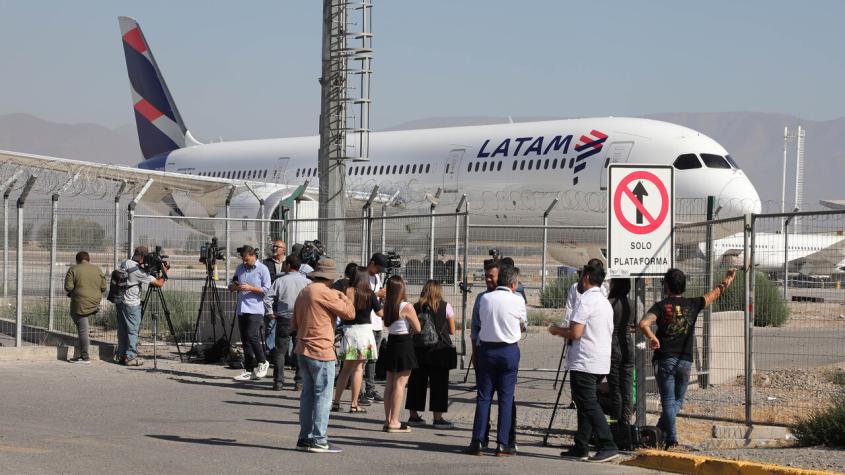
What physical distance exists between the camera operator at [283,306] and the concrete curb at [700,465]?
5111mm

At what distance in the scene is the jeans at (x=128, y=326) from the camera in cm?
1543

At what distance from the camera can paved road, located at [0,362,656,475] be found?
8.64 meters

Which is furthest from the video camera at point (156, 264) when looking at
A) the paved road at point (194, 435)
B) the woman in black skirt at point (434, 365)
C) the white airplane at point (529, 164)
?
the white airplane at point (529, 164)

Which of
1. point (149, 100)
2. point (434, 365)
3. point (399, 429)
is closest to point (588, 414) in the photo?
point (399, 429)

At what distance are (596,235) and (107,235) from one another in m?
11.1

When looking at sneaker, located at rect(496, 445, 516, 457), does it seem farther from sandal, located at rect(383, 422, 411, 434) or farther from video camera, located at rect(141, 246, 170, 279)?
video camera, located at rect(141, 246, 170, 279)

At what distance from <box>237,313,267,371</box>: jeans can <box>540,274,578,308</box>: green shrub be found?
7593 mm

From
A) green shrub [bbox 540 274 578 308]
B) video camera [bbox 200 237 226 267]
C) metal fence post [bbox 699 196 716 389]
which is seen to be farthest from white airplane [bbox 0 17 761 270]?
metal fence post [bbox 699 196 716 389]

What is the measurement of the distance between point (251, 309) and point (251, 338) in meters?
0.34

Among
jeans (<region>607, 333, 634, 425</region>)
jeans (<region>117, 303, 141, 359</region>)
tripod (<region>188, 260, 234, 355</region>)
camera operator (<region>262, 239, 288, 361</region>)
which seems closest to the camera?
jeans (<region>607, 333, 634, 425</region>)

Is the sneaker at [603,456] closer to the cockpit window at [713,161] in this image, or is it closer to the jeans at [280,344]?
the jeans at [280,344]

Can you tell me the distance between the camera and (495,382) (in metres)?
9.55

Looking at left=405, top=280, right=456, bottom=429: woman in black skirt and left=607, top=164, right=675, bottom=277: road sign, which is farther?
left=405, top=280, right=456, bottom=429: woman in black skirt

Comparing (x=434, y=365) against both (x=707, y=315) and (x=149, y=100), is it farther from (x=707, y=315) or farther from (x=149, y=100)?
(x=149, y=100)
